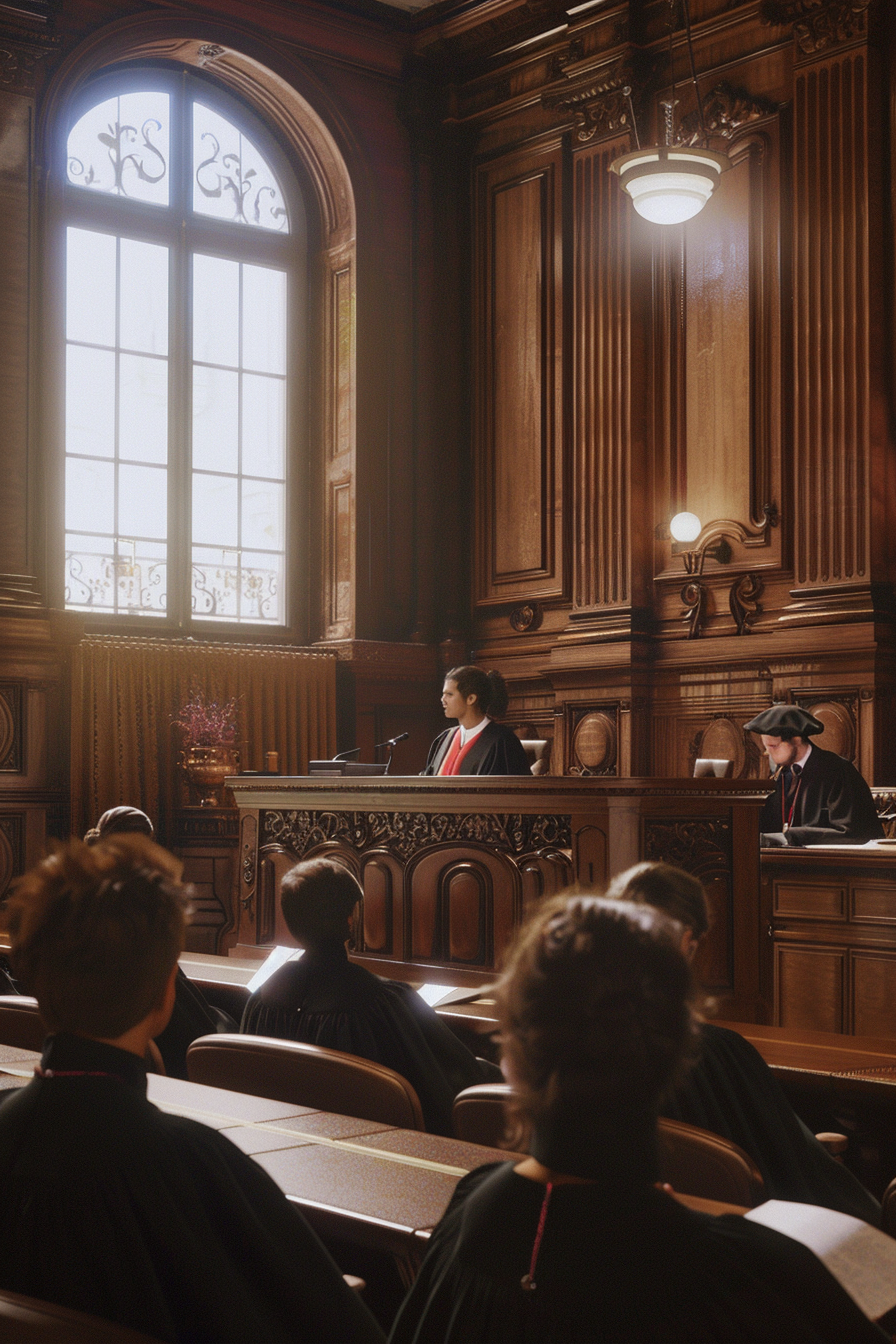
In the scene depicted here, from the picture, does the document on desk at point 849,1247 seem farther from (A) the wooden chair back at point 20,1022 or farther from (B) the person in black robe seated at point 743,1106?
(A) the wooden chair back at point 20,1022

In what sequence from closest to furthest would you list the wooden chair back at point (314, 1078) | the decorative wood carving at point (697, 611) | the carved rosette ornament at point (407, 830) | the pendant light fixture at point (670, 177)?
the wooden chair back at point (314, 1078) < the carved rosette ornament at point (407, 830) < the pendant light fixture at point (670, 177) < the decorative wood carving at point (697, 611)

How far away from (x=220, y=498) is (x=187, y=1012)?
6.51 meters

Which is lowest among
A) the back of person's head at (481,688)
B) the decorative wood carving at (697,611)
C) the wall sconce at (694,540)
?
the back of person's head at (481,688)

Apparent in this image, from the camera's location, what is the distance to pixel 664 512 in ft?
29.5

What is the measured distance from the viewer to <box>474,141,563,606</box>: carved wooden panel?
966cm

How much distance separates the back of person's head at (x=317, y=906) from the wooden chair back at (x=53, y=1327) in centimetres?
187

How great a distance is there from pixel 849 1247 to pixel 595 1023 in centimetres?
64

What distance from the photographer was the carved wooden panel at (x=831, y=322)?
783 cm

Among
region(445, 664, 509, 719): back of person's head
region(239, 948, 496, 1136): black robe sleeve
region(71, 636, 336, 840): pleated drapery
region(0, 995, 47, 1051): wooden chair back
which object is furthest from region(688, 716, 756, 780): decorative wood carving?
region(0, 995, 47, 1051): wooden chair back

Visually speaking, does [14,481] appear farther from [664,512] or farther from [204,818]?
[664,512]

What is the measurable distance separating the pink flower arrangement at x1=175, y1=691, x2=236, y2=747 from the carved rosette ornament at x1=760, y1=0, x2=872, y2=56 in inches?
206

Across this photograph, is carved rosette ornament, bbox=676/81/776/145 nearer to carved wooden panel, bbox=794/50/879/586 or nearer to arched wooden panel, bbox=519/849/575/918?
carved wooden panel, bbox=794/50/879/586

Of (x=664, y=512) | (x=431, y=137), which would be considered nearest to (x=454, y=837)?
(x=664, y=512)

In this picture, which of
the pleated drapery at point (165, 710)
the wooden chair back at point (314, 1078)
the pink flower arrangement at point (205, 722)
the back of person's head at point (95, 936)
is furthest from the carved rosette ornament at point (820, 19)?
the back of person's head at point (95, 936)
